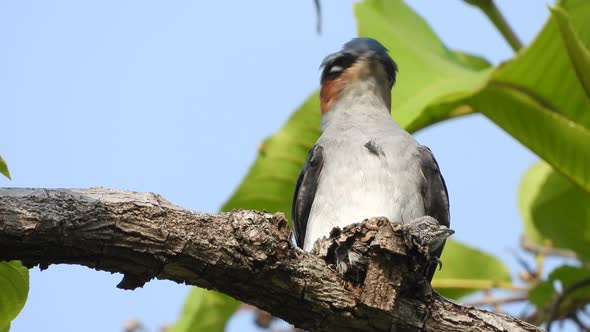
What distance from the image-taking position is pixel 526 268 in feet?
23.5

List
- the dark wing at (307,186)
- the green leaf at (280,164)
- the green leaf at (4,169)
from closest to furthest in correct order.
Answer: the green leaf at (4,169), the dark wing at (307,186), the green leaf at (280,164)

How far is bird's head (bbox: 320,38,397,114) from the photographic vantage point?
6859 millimetres

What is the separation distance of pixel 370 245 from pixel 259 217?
1.57ft

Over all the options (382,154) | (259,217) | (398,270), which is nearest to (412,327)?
(398,270)

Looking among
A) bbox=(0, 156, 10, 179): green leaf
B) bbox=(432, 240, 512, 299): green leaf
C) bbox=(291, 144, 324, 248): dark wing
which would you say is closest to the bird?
bbox=(291, 144, 324, 248): dark wing

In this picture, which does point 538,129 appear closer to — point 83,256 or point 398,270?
point 398,270

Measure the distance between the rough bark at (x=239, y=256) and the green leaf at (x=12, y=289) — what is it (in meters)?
0.26

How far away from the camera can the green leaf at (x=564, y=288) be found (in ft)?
23.2

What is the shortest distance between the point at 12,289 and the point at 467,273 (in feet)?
15.0

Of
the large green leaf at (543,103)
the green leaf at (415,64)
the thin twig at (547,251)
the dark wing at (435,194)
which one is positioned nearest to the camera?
the dark wing at (435,194)

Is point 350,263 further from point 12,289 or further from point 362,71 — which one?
point 362,71

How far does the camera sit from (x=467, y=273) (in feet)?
25.7

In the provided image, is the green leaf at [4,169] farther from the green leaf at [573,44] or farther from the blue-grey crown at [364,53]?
the blue-grey crown at [364,53]

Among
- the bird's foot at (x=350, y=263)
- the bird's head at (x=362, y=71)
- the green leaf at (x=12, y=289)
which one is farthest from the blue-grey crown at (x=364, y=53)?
the green leaf at (x=12, y=289)
